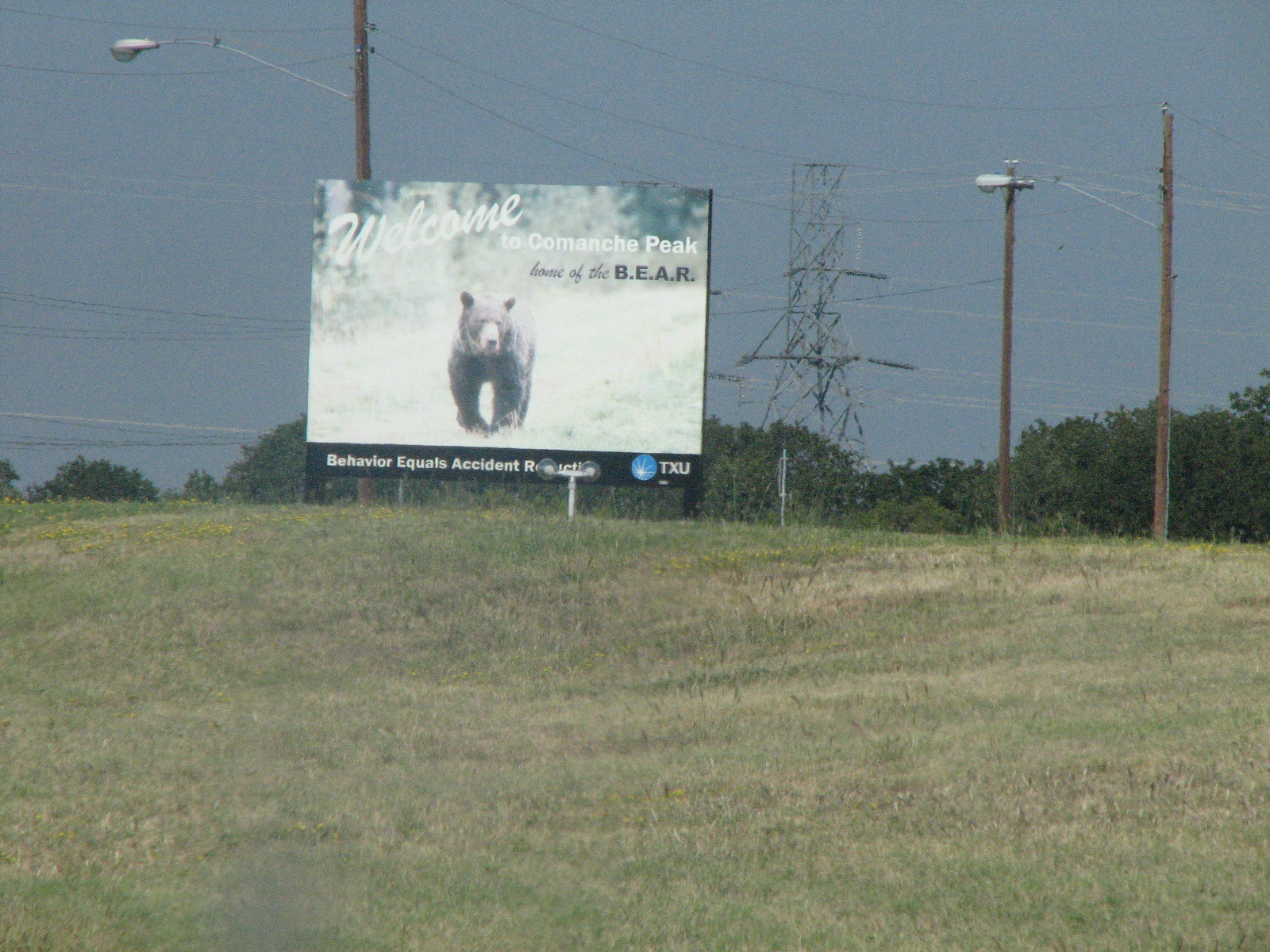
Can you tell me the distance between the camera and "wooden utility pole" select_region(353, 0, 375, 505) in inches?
1042

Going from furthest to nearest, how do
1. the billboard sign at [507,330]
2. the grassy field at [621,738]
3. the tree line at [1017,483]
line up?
the tree line at [1017,483] → the billboard sign at [507,330] → the grassy field at [621,738]

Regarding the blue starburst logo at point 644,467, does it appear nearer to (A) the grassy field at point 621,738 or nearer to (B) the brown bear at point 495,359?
(A) the grassy field at point 621,738

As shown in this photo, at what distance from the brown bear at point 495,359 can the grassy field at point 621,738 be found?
2039 millimetres

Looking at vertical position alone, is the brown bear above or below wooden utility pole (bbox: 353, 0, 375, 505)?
below

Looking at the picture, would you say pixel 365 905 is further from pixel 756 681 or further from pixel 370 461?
pixel 370 461

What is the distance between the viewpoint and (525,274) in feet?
81.5

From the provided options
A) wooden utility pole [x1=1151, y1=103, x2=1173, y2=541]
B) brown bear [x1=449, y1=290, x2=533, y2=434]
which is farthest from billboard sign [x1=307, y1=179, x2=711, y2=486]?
wooden utility pole [x1=1151, y1=103, x2=1173, y2=541]

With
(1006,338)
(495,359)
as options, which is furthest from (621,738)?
(1006,338)

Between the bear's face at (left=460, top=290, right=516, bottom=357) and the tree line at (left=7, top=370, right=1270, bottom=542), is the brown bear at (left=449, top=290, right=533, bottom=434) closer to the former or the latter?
the bear's face at (left=460, top=290, right=516, bottom=357)

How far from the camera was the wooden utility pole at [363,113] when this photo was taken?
26.5 metres

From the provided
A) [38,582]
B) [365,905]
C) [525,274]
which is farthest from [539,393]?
[365,905]

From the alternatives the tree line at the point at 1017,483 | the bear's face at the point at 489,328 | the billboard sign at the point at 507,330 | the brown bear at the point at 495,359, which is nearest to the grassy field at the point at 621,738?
the billboard sign at the point at 507,330

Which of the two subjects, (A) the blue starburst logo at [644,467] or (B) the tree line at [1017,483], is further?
(B) the tree line at [1017,483]

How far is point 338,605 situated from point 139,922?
38.8 feet
